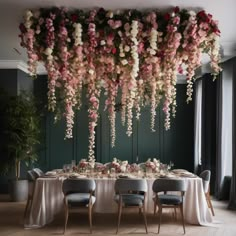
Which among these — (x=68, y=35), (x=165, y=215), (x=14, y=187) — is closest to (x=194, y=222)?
(x=165, y=215)

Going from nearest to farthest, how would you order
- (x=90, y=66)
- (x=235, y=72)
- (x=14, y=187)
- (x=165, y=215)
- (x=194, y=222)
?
(x=90, y=66) → (x=194, y=222) → (x=165, y=215) → (x=235, y=72) → (x=14, y=187)

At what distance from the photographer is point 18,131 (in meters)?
9.31

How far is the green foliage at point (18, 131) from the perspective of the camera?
9242 mm

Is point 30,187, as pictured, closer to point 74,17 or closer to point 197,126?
point 74,17

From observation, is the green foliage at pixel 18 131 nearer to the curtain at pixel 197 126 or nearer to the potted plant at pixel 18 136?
the potted plant at pixel 18 136

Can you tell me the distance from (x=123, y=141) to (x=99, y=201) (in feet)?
16.5

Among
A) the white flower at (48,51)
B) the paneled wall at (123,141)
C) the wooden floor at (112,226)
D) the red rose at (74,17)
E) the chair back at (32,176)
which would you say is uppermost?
the red rose at (74,17)

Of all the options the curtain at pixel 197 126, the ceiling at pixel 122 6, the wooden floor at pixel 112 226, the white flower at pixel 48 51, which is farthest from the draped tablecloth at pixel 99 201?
the curtain at pixel 197 126

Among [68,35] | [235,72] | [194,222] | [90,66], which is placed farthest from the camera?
[235,72]

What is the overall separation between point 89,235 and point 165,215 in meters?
1.90

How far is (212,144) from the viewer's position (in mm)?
9953

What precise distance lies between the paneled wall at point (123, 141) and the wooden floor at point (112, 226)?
3.78 m

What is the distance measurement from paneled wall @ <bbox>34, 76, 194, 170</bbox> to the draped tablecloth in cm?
479

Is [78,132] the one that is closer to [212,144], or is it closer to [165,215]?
[212,144]
